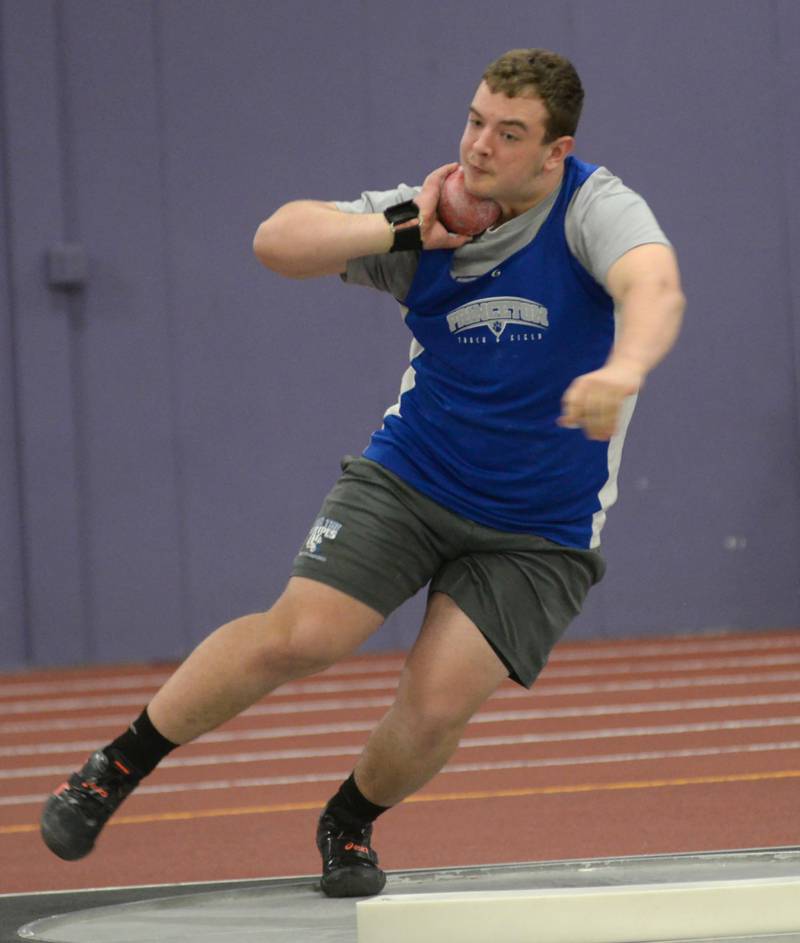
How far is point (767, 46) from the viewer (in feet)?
28.9

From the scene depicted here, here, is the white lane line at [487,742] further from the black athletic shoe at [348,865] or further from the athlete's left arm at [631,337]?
the athlete's left arm at [631,337]

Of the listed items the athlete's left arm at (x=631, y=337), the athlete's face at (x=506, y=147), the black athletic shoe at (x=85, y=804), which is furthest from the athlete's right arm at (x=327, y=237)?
the black athletic shoe at (x=85, y=804)

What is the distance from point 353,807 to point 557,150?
4.94ft

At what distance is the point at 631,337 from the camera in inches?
114

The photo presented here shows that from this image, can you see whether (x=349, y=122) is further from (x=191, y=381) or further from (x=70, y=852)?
(x=70, y=852)

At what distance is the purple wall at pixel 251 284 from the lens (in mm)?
8453

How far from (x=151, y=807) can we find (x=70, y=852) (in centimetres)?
186

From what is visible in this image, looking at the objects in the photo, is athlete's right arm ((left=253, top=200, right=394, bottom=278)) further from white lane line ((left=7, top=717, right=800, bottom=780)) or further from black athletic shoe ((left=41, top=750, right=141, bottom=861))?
white lane line ((left=7, top=717, right=800, bottom=780))

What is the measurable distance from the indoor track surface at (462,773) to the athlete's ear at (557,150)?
5.63 ft

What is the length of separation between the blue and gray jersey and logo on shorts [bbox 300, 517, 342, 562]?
0.19 metres

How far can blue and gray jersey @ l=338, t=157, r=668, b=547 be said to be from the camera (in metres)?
3.36

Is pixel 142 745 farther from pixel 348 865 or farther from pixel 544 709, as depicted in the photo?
pixel 544 709

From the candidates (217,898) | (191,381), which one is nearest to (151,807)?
(217,898)

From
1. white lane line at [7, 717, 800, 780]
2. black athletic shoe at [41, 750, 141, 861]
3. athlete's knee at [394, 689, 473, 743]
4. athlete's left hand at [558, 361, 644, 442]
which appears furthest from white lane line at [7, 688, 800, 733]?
athlete's left hand at [558, 361, 644, 442]
